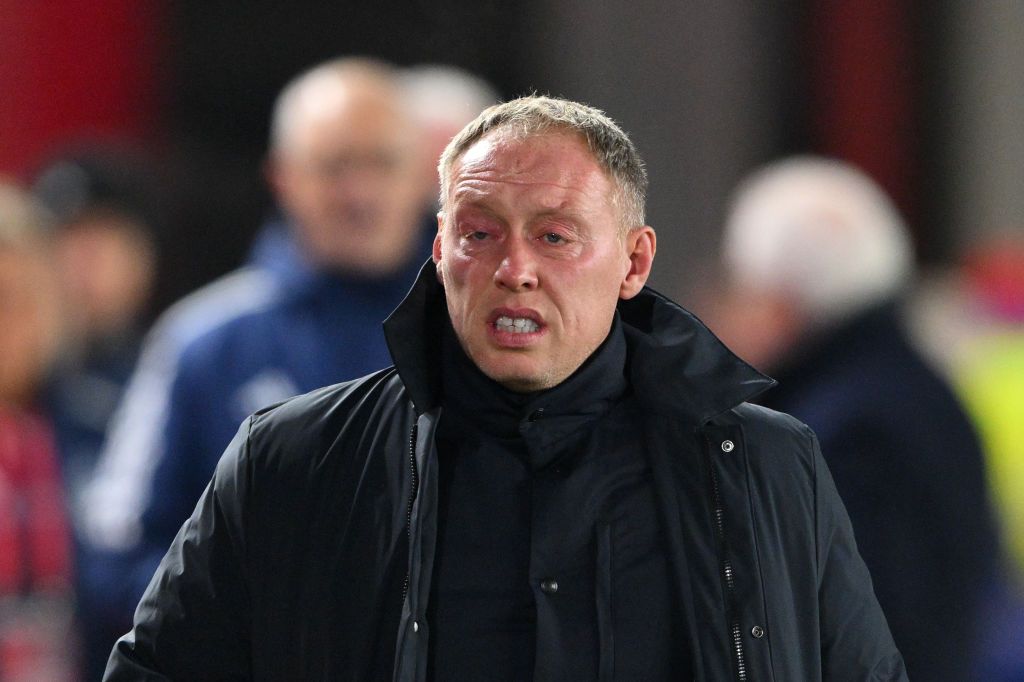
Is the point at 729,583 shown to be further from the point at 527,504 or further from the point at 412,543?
the point at 412,543

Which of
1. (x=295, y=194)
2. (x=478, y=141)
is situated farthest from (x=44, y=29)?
(x=478, y=141)

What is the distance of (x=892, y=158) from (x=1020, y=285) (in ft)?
3.40

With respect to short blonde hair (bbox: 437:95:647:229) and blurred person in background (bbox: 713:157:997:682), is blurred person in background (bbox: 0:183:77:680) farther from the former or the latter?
short blonde hair (bbox: 437:95:647:229)

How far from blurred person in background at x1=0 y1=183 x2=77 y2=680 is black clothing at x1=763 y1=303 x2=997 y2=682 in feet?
5.98

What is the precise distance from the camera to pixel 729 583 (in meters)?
2.46

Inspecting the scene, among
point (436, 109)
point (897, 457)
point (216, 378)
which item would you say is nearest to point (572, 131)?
point (897, 457)

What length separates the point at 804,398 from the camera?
422 cm

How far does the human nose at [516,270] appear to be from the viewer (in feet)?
8.23

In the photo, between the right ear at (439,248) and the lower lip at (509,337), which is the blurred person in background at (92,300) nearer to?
the right ear at (439,248)

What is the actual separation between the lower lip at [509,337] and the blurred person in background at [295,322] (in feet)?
5.54

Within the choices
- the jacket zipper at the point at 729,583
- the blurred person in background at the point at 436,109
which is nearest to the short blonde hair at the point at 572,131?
the jacket zipper at the point at 729,583

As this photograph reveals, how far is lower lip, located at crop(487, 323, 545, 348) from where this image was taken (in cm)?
253

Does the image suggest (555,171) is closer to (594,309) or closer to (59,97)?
(594,309)

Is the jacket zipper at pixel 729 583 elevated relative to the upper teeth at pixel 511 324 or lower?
lower
